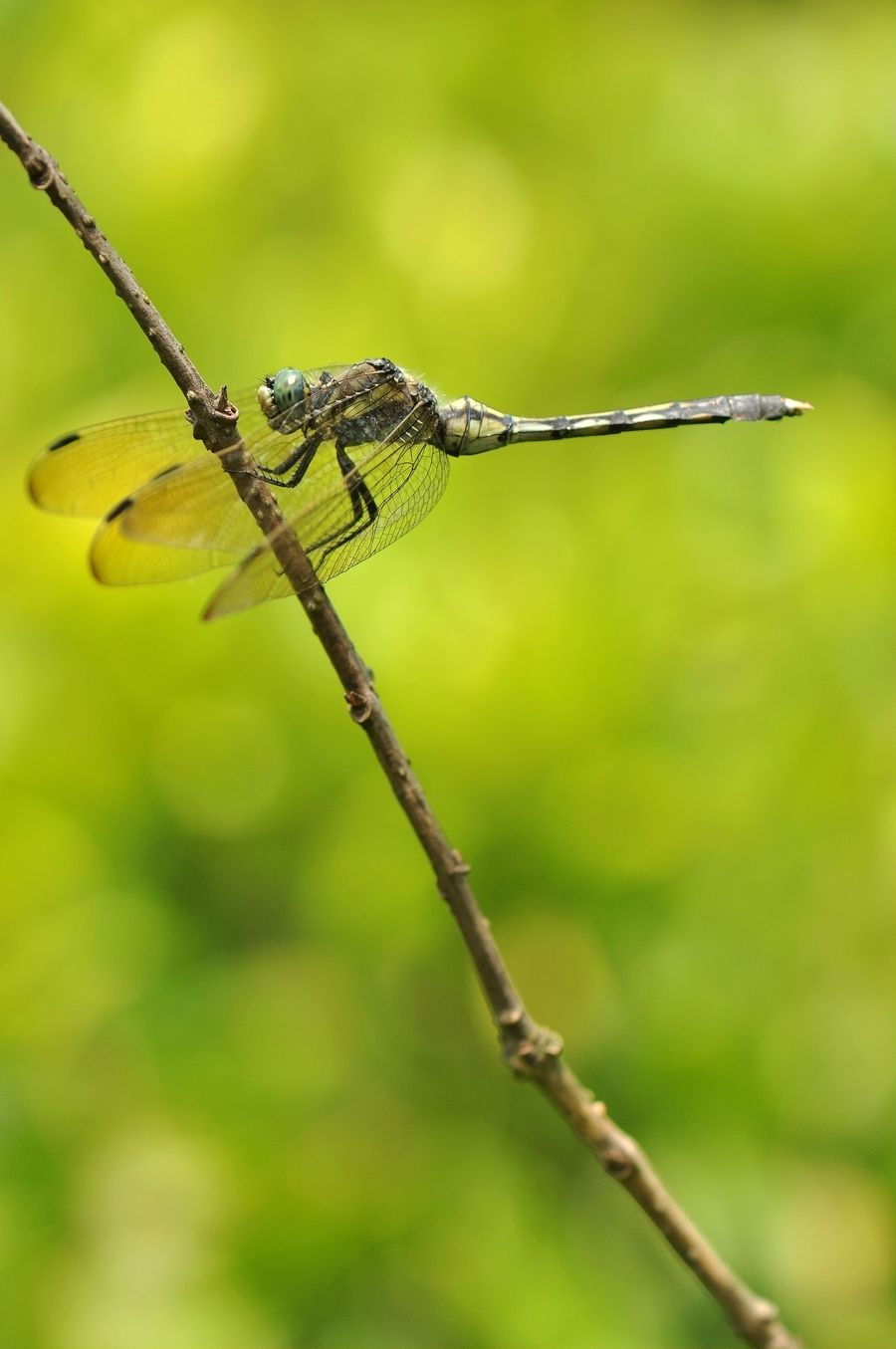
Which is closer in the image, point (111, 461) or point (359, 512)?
point (359, 512)

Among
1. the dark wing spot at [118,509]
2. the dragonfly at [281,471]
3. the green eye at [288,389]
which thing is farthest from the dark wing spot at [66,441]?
the green eye at [288,389]

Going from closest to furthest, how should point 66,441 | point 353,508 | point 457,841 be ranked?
point 353,508, point 66,441, point 457,841

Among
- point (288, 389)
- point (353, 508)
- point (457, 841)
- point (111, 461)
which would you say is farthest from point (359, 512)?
point (457, 841)

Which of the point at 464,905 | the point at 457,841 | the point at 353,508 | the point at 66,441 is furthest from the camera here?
the point at 457,841

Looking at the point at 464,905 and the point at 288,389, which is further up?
the point at 288,389

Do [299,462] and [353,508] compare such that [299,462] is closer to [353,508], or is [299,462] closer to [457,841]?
[353,508]

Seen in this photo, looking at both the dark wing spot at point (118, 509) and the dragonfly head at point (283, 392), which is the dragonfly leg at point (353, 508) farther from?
the dark wing spot at point (118, 509)

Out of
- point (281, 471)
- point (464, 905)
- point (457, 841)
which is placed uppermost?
point (281, 471)
